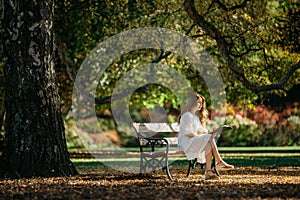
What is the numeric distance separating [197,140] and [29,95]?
2967 mm

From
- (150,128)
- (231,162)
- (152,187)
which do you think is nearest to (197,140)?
(150,128)

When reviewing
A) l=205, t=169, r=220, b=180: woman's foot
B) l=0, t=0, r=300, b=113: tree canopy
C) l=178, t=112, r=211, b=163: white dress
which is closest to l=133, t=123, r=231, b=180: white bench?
l=178, t=112, r=211, b=163: white dress

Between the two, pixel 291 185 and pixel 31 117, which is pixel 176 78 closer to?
pixel 31 117

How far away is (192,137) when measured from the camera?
11.4 meters

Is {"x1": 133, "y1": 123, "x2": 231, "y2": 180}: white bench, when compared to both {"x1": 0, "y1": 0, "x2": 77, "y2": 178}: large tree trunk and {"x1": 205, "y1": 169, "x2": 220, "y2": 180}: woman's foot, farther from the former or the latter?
{"x1": 0, "y1": 0, "x2": 77, "y2": 178}: large tree trunk

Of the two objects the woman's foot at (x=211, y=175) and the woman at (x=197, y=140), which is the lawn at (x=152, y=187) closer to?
the woman's foot at (x=211, y=175)

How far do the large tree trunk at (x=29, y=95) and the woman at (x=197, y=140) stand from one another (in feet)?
7.24

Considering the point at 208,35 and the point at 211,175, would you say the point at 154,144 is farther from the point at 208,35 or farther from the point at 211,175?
the point at 208,35

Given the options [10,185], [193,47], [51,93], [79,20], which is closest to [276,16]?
[193,47]

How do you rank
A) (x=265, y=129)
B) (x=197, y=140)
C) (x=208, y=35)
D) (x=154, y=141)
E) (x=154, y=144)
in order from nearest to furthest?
(x=197, y=140) → (x=154, y=141) → (x=154, y=144) → (x=208, y=35) → (x=265, y=129)

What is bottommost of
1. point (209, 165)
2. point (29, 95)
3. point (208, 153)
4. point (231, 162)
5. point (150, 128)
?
point (231, 162)

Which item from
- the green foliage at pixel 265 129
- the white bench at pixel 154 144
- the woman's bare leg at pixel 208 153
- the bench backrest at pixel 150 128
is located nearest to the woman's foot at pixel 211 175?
the woman's bare leg at pixel 208 153

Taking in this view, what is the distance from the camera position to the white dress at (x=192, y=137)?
1123 cm

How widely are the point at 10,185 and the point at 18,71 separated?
2332mm
